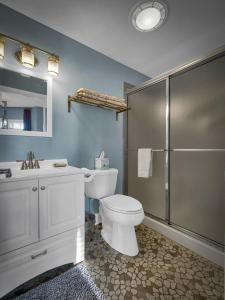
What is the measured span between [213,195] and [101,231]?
4.11 feet

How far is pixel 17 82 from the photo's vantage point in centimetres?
153

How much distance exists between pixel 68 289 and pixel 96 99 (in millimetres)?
1778

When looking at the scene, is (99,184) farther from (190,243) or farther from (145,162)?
(190,243)

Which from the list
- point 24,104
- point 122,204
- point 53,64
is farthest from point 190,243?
point 53,64

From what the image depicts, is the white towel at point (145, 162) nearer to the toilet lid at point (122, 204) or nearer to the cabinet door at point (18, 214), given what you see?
the toilet lid at point (122, 204)

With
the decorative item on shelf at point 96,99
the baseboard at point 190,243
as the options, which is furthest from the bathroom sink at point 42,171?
the baseboard at point 190,243

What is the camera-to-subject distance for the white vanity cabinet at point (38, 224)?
1.06 m

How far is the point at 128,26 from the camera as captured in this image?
1708 millimetres

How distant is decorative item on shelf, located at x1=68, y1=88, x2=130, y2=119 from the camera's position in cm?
173

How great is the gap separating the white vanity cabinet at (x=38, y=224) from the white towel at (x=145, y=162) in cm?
92

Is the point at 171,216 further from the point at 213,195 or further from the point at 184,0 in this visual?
the point at 184,0

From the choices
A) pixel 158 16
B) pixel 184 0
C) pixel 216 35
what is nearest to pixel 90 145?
pixel 158 16

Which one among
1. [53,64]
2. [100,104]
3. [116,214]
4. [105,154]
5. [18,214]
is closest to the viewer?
[18,214]

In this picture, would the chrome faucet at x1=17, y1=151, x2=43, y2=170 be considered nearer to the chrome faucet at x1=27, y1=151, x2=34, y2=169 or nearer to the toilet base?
the chrome faucet at x1=27, y1=151, x2=34, y2=169
